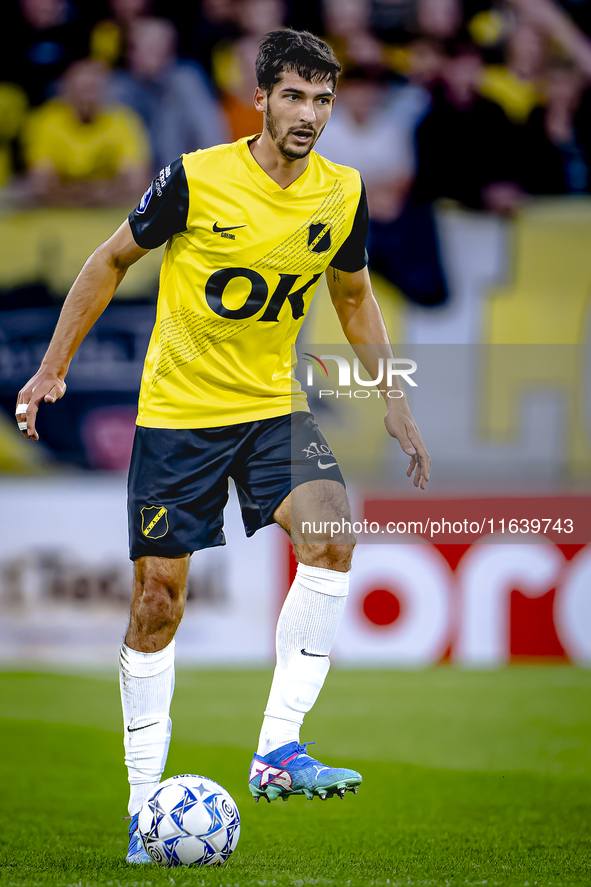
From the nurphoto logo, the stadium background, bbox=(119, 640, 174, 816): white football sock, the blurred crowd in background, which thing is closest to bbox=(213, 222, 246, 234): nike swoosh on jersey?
the nurphoto logo

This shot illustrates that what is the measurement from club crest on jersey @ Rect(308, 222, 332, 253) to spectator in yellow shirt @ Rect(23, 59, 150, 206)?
15.2 ft

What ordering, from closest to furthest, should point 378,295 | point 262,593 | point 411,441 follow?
point 411,441
point 262,593
point 378,295

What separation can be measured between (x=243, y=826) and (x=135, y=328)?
173 inches

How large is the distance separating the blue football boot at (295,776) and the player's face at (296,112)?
6.09 feet

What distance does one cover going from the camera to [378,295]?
7.78 meters

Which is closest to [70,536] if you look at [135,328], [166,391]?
[135,328]

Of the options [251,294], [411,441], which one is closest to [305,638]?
[411,441]

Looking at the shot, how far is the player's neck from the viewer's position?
10.9 ft

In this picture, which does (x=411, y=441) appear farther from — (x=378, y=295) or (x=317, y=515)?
(x=378, y=295)

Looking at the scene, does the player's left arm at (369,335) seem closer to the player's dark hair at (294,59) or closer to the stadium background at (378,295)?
the player's dark hair at (294,59)

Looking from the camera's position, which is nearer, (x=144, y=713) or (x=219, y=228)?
(x=219, y=228)

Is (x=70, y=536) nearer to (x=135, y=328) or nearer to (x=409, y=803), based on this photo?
(x=135, y=328)

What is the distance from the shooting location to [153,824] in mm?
3246

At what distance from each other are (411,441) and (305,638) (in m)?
0.77
